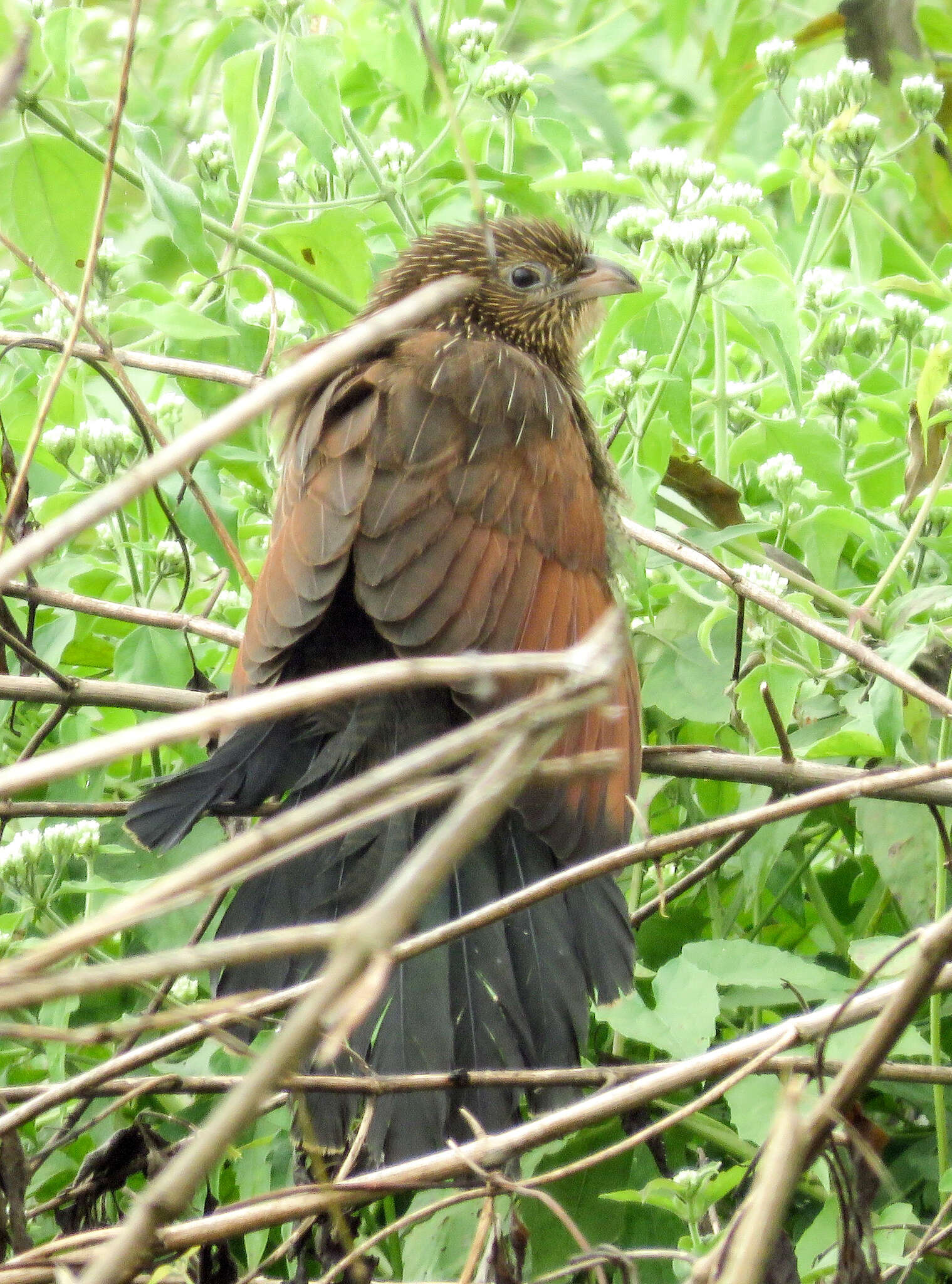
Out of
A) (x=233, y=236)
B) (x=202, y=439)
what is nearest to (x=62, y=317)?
(x=233, y=236)

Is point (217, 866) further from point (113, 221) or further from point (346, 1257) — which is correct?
point (113, 221)

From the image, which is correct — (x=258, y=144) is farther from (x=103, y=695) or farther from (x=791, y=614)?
(x=791, y=614)

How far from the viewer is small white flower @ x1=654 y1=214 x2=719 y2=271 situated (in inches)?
80.1

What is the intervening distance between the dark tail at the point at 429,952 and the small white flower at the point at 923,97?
4.94 feet

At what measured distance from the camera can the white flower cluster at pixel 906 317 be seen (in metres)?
2.32

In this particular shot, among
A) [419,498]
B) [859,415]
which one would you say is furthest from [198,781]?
[859,415]

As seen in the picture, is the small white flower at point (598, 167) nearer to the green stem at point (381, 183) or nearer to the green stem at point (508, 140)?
the green stem at point (508, 140)

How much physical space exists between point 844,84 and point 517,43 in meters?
2.45

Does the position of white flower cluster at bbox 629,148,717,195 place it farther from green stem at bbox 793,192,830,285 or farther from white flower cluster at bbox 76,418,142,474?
white flower cluster at bbox 76,418,142,474

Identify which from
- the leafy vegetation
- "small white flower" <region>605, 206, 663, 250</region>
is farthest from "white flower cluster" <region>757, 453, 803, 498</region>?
"small white flower" <region>605, 206, 663, 250</region>

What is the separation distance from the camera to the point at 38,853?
1898 millimetres

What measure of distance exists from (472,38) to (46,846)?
1517 mm

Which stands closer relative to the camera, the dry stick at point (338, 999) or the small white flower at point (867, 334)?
the dry stick at point (338, 999)

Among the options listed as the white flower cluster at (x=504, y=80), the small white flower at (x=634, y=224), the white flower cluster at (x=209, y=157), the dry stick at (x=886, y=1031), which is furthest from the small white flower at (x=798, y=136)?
the dry stick at (x=886, y=1031)
